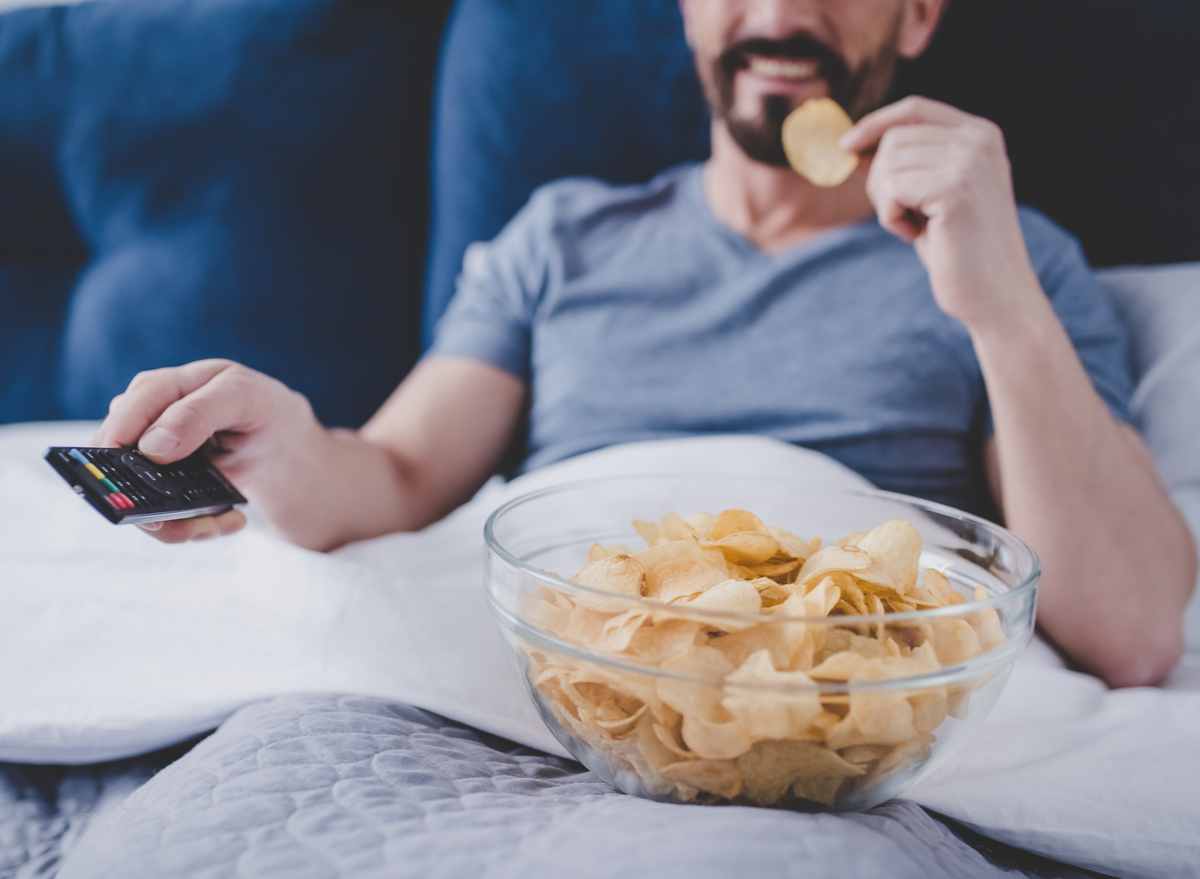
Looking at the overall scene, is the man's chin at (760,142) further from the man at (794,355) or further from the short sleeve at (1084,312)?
the short sleeve at (1084,312)

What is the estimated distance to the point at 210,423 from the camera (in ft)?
1.85

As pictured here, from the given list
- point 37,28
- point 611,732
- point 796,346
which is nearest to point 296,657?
point 611,732

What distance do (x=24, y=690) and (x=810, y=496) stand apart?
1.84ft

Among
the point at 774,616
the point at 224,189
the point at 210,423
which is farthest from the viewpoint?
the point at 224,189

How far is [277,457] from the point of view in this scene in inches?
27.4

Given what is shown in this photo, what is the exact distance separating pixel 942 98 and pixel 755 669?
102cm

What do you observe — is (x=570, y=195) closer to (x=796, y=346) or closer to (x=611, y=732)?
(x=796, y=346)

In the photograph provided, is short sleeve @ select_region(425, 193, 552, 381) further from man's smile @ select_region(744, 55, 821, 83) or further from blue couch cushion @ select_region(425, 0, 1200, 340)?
man's smile @ select_region(744, 55, 821, 83)

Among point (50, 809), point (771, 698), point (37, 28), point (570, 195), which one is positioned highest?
point (37, 28)

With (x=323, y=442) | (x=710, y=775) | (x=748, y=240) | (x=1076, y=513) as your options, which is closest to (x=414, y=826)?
(x=710, y=775)

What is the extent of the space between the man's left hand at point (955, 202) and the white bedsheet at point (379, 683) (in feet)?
0.68

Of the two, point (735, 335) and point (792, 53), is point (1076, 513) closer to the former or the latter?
point (735, 335)

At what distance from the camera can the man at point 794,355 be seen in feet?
2.24

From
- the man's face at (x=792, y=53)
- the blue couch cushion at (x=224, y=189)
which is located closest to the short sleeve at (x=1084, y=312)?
the man's face at (x=792, y=53)
